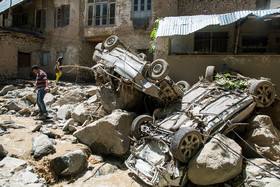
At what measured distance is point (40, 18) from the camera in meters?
18.4

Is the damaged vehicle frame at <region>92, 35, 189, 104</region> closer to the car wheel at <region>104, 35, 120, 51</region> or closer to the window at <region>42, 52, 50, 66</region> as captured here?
the car wheel at <region>104, 35, 120, 51</region>

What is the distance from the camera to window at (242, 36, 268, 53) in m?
11.4

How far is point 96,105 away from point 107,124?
2173 millimetres

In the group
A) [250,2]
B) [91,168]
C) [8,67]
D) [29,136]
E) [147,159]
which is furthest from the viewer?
[8,67]

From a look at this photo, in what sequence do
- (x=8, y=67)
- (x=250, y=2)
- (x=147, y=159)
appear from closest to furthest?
(x=147, y=159) → (x=250, y=2) → (x=8, y=67)

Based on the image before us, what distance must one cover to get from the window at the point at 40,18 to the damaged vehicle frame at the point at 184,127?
16.0 meters

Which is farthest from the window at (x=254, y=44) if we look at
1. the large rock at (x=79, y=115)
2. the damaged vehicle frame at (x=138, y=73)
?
the large rock at (x=79, y=115)

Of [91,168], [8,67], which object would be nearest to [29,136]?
[91,168]

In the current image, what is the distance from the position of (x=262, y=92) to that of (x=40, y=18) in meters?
18.5

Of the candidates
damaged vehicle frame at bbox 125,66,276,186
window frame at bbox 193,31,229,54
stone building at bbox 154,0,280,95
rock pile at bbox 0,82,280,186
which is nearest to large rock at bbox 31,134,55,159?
rock pile at bbox 0,82,280,186

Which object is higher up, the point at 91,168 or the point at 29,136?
the point at 29,136

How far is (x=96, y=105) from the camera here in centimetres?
815

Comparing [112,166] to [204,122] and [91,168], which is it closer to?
[91,168]

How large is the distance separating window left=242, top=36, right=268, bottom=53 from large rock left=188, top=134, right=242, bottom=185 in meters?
8.60
